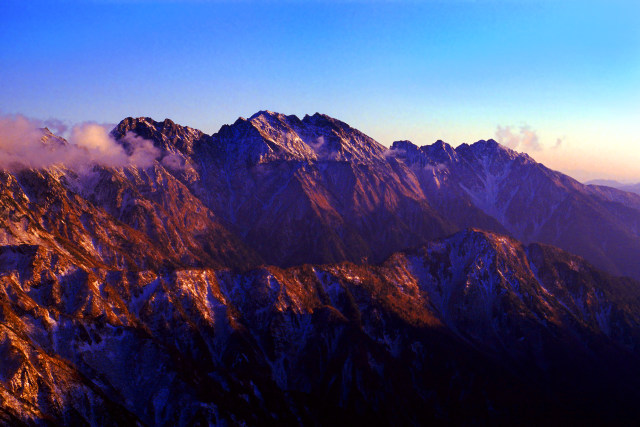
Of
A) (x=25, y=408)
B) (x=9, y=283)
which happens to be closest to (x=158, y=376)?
(x=25, y=408)

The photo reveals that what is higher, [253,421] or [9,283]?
[9,283]

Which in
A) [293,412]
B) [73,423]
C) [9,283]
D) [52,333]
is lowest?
[293,412]

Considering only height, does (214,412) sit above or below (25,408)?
below

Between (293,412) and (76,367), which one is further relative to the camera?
(293,412)

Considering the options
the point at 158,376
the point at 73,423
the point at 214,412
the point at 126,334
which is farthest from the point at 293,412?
the point at 73,423

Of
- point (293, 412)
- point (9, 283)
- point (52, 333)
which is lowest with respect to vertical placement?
point (293, 412)

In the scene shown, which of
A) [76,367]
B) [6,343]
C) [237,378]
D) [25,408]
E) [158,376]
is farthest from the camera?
[237,378]

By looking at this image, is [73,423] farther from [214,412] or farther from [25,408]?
[214,412]

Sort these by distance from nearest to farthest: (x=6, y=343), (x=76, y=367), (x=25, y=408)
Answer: (x=25, y=408), (x=6, y=343), (x=76, y=367)

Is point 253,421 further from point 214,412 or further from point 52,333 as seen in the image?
point 52,333
